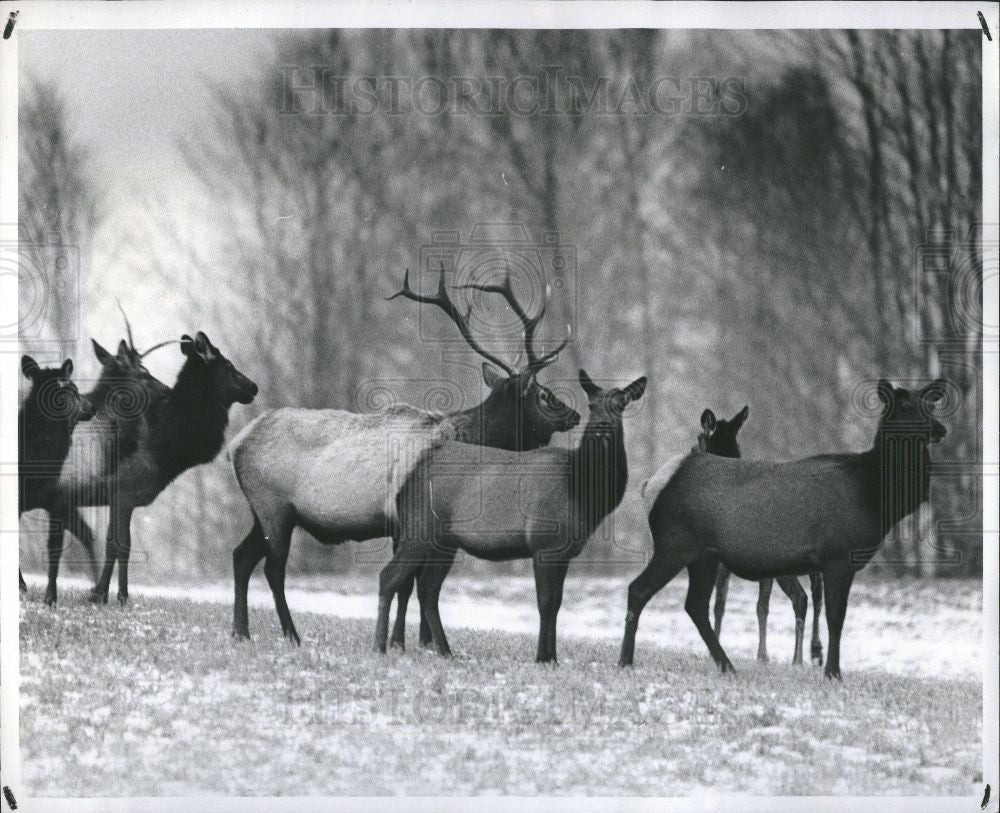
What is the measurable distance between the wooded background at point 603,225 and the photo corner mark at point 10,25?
327mm

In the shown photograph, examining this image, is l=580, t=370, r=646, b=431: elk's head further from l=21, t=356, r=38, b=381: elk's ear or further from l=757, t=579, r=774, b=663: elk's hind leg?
l=21, t=356, r=38, b=381: elk's ear

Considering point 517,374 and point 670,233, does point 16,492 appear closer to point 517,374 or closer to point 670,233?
point 517,374

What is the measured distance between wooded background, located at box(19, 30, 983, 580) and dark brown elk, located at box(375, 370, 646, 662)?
0.84ft

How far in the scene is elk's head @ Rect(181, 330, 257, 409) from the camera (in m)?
8.45

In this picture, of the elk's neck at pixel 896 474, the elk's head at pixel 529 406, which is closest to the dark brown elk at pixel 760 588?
the elk's neck at pixel 896 474

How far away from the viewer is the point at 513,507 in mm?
8266

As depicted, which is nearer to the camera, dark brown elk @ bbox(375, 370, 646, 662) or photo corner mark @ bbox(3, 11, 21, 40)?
dark brown elk @ bbox(375, 370, 646, 662)

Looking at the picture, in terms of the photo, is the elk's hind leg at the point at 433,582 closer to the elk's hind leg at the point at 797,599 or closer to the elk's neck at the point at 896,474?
the elk's hind leg at the point at 797,599

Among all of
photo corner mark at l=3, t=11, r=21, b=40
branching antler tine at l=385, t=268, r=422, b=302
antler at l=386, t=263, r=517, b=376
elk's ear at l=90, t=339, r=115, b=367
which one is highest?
photo corner mark at l=3, t=11, r=21, b=40

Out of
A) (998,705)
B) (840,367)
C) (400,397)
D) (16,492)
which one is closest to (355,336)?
(400,397)

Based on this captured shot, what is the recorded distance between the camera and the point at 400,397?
27.7 ft

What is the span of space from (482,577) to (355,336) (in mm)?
1609

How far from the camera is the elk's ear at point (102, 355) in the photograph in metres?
8.41

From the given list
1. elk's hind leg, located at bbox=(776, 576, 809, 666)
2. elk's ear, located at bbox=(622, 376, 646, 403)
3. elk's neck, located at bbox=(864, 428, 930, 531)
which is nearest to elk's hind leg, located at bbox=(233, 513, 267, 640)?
elk's ear, located at bbox=(622, 376, 646, 403)
